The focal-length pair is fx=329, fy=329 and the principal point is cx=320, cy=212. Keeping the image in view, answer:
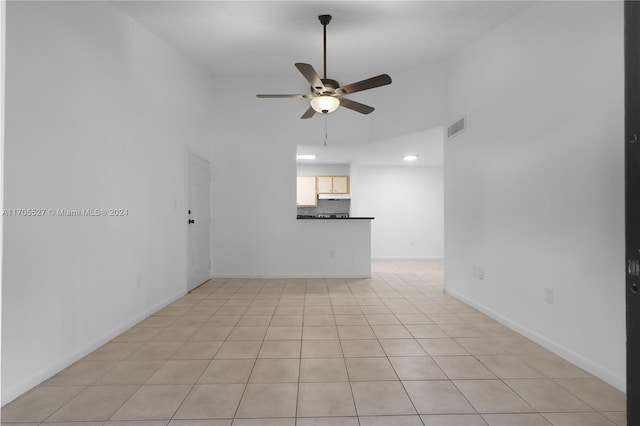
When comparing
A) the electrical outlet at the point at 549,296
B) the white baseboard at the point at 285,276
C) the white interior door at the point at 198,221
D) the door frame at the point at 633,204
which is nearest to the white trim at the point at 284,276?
the white baseboard at the point at 285,276

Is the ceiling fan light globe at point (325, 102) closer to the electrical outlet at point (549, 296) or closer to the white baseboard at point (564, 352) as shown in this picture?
the electrical outlet at point (549, 296)

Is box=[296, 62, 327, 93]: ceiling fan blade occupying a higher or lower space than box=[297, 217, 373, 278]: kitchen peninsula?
higher

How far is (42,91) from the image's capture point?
2.11m

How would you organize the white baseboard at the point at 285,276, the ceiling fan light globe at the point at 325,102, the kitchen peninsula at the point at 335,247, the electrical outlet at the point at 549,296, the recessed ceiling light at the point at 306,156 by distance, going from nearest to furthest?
the electrical outlet at the point at 549,296 → the ceiling fan light globe at the point at 325,102 → the white baseboard at the point at 285,276 → the kitchen peninsula at the point at 335,247 → the recessed ceiling light at the point at 306,156

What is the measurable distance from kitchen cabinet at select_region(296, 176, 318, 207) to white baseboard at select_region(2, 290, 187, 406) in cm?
492

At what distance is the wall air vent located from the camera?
3889 mm

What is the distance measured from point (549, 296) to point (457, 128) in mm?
2230

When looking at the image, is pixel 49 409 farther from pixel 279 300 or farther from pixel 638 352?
pixel 638 352

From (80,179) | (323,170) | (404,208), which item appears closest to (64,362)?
(80,179)

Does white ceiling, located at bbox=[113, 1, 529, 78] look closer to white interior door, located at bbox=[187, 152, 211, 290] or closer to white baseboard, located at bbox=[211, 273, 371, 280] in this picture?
white interior door, located at bbox=[187, 152, 211, 290]

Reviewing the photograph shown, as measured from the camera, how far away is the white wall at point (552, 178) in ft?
6.95

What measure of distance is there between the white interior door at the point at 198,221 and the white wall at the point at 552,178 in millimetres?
3547

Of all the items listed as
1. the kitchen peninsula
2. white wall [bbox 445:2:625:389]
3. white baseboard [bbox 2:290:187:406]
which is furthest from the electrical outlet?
white baseboard [bbox 2:290:187:406]

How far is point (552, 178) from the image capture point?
258cm
